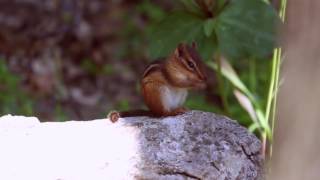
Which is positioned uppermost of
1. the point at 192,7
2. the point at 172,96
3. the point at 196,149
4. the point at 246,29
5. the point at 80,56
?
the point at 80,56

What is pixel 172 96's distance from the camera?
4496 mm

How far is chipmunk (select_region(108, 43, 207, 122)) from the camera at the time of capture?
4336 mm

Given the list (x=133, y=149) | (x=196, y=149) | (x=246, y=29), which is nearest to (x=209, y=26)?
(x=246, y=29)

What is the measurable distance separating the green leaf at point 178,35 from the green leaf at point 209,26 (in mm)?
62

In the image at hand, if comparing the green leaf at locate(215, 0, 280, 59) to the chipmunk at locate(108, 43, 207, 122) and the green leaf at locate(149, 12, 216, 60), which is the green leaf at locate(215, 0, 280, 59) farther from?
the chipmunk at locate(108, 43, 207, 122)

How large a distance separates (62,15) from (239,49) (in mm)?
4205

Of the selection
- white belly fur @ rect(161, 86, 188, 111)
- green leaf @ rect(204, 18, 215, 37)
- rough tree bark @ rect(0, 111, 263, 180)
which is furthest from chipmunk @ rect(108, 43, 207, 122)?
green leaf @ rect(204, 18, 215, 37)

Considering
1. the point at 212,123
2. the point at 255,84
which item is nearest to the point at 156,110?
the point at 212,123

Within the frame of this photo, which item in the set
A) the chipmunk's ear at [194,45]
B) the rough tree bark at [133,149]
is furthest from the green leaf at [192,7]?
the rough tree bark at [133,149]

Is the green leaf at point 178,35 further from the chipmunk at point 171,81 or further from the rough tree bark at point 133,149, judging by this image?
the rough tree bark at point 133,149

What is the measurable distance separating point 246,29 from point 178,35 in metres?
0.39

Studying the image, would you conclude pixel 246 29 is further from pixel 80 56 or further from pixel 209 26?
pixel 80 56

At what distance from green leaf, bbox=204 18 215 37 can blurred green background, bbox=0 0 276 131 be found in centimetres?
237

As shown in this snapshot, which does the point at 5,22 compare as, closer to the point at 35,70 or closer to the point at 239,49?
the point at 35,70
